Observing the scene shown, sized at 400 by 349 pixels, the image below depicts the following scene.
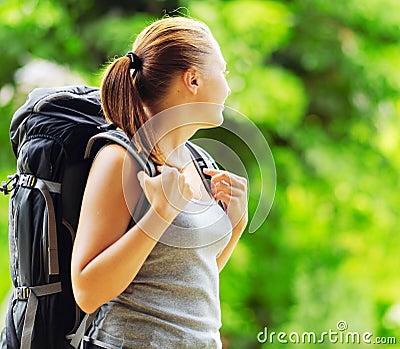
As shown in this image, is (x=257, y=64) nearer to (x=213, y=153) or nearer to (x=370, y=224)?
(x=370, y=224)

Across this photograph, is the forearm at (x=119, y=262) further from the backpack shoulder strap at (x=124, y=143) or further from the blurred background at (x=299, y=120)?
the blurred background at (x=299, y=120)

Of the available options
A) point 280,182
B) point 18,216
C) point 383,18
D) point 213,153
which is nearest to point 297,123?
point 280,182

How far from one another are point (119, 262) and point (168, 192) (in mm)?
89

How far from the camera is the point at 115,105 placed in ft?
2.91

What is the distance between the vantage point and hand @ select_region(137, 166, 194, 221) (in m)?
0.79

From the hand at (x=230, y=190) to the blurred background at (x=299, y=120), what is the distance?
1531 millimetres

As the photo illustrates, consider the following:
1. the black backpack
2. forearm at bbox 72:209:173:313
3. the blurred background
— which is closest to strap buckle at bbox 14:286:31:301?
the black backpack

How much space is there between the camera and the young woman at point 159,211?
0.80 metres

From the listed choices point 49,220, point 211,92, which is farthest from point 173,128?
point 49,220

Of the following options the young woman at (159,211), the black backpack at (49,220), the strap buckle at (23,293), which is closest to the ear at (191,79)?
the young woman at (159,211)

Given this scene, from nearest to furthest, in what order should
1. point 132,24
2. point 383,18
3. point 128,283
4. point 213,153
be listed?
1. point 128,283
2. point 213,153
3. point 132,24
4. point 383,18

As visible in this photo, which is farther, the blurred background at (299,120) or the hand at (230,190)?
the blurred background at (299,120)

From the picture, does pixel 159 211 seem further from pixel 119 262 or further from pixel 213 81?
pixel 213 81

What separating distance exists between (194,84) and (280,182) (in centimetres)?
202
